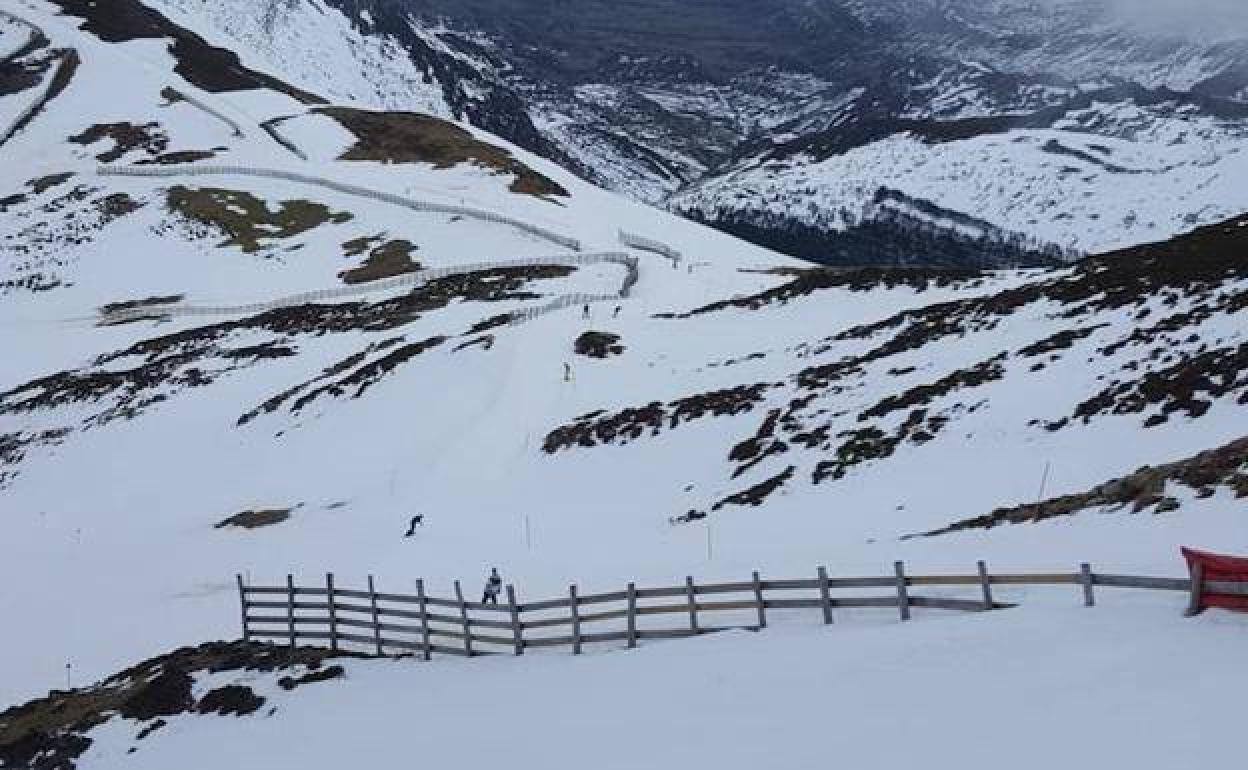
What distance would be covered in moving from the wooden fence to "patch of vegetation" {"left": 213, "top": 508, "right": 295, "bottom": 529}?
1146cm

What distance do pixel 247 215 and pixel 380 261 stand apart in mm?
19344

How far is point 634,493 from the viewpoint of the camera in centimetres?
3145

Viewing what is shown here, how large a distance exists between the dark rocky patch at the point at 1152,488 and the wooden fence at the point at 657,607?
277 cm

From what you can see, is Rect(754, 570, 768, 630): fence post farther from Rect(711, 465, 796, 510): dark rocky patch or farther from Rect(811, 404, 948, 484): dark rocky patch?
Rect(811, 404, 948, 484): dark rocky patch

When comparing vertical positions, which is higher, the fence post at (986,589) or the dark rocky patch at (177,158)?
the fence post at (986,589)

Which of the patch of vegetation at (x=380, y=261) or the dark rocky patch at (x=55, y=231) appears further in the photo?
the dark rocky patch at (x=55, y=231)

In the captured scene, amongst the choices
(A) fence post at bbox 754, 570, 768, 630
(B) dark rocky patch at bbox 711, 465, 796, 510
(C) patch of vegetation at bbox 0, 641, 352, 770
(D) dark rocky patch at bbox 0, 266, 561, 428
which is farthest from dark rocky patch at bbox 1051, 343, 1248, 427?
(D) dark rocky patch at bbox 0, 266, 561, 428

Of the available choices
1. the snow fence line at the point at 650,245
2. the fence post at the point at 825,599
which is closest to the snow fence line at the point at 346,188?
the snow fence line at the point at 650,245

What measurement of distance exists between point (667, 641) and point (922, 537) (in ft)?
19.2

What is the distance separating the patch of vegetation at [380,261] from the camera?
77125 millimetres

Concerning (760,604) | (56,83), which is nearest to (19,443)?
(760,604)

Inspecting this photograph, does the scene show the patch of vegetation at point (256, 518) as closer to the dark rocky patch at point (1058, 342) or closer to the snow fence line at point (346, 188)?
the dark rocky patch at point (1058, 342)

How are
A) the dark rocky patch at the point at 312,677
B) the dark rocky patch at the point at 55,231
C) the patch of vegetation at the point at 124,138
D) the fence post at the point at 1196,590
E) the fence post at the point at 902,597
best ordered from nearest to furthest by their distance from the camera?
1. the fence post at the point at 1196,590
2. the fence post at the point at 902,597
3. the dark rocky patch at the point at 312,677
4. the dark rocky patch at the point at 55,231
5. the patch of vegetation at the point at 124,138

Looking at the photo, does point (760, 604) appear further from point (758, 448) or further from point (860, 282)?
point (860, 282)
